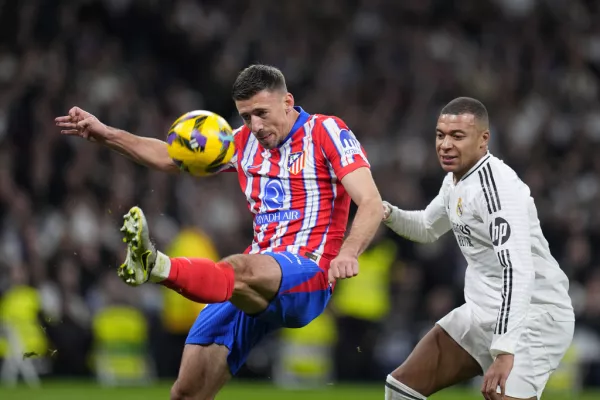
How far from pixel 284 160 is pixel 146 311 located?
7.63m

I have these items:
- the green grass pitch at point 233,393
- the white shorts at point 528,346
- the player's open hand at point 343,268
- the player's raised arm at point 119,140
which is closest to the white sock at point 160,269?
the player's open hand at point 343,268

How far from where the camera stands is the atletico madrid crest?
6.96m

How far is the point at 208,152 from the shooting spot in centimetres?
649

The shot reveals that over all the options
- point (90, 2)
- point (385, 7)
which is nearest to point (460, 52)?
point (385, 7)

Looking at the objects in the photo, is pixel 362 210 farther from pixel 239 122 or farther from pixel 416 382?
pixel 239 122

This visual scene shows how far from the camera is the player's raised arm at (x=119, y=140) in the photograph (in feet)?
23.7

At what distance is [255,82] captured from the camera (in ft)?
22.2

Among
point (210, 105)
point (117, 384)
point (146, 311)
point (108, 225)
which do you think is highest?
point (210, 105)

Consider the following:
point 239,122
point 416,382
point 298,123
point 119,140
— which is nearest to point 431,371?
point 416,382

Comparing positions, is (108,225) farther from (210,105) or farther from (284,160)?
(284,160)

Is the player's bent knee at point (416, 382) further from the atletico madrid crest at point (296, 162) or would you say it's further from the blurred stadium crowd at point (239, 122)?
the blurred stadium crowd at point (239, 122)

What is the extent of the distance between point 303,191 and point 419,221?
986 mm

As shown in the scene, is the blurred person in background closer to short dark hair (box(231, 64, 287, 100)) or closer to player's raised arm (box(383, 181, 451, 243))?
short dark hair (box(231, 64, 287, 100))

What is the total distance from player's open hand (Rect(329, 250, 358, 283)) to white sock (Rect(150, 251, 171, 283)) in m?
0.87
